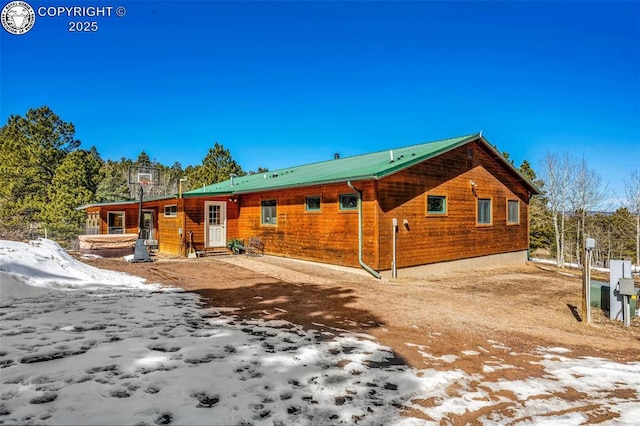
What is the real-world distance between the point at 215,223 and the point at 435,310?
11311 millimetres

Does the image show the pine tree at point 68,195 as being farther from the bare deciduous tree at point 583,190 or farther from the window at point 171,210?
the bare deciduous tree at point 583,190

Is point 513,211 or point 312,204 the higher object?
point 312,204

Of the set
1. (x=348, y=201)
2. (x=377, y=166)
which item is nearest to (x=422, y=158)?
(x=377, y=166)

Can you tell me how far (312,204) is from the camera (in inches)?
487

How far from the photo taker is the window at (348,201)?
36.0ft

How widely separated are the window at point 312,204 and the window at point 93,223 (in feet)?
51.9

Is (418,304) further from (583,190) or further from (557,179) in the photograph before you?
(583,190)

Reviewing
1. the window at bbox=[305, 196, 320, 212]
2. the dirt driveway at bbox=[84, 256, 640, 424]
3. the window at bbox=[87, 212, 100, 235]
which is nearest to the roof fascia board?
the window at bbox=[305, 196, 320, 212]

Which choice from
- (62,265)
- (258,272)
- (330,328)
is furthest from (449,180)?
(62,265)

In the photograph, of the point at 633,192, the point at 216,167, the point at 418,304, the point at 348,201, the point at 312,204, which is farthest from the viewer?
the point at 216,167

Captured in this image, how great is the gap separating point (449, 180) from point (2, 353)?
40.7 feet

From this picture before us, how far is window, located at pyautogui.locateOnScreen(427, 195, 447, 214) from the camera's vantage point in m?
12.0

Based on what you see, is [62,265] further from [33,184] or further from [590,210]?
[590,210]

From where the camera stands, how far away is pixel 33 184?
80.3ft
